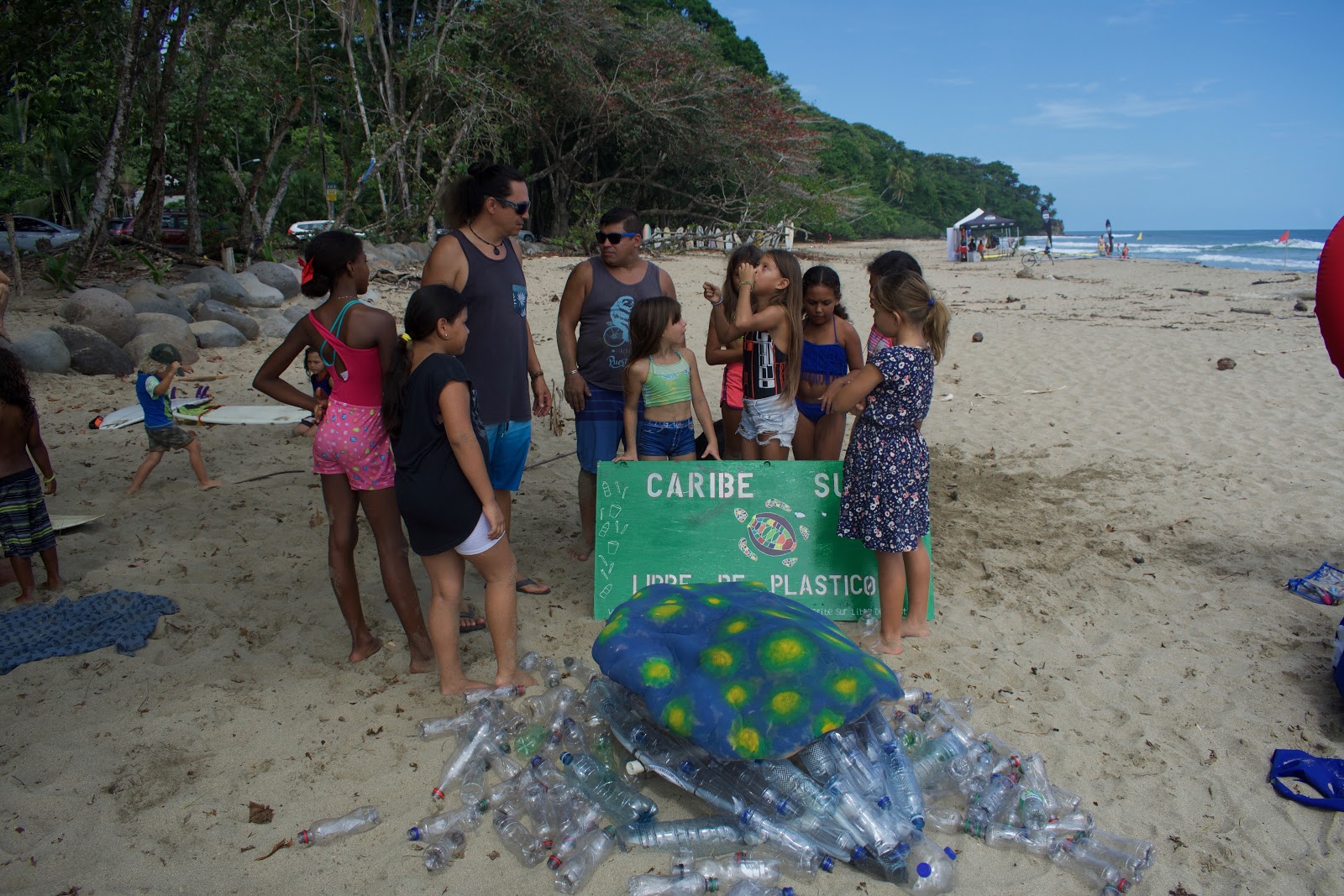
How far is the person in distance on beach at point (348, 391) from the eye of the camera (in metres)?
3.31

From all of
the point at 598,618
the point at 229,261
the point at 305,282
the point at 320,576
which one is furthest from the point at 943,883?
the point at 229,261

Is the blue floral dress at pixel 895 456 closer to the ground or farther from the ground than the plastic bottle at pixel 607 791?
farther from the ground

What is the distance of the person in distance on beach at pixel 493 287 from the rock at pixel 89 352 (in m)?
7.38

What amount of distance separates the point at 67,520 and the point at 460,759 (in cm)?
377

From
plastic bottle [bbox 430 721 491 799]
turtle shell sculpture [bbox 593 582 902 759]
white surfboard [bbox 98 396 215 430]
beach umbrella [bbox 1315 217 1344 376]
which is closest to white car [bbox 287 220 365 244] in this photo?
white surfboard [bbox 98 396 215 430]

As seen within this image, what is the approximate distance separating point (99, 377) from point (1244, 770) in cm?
1047

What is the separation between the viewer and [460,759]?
3.03 m

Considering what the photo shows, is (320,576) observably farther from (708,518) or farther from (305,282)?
(708,518)

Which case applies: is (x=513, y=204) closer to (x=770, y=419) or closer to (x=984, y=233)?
(x=770, y=419)

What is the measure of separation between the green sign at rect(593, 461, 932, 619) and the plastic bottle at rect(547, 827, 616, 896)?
1640 mm

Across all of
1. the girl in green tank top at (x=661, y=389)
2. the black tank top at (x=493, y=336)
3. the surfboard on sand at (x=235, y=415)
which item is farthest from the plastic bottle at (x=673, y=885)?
the surfboard on sand at (x=235, y=415)

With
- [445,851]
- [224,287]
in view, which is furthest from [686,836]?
[224,287]

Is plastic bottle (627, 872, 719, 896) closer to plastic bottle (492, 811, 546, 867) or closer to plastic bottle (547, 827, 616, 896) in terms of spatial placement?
plastic bottle (547, 827, 616, 896)

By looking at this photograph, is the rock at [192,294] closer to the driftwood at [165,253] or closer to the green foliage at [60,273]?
the green foliage at [60,273]
